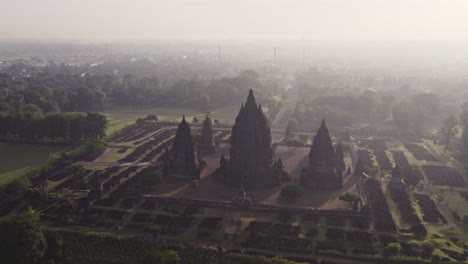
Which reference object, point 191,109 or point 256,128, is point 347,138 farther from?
point 191,109

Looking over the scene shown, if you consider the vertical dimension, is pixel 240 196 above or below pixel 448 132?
below

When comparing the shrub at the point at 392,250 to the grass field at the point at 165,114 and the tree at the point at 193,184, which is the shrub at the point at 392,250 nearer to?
the tree at the point at 193,184

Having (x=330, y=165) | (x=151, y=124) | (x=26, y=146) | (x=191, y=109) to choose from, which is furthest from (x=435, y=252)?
(x=191, y=109)

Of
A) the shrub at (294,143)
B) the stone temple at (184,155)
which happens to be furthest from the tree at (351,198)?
the shrub at (294,143)

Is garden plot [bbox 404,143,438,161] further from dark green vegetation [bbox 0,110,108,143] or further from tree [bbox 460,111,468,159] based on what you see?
dark green vegetation [bbox 0,110,108,143]

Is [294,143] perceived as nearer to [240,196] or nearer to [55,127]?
[240,196]

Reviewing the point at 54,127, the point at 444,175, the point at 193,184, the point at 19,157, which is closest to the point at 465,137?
the point at 444,175
